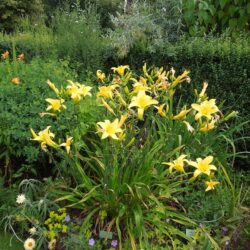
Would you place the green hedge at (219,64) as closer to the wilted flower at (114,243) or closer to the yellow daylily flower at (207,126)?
the yellow daylily flower at (207,126)

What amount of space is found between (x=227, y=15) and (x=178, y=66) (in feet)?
3.83

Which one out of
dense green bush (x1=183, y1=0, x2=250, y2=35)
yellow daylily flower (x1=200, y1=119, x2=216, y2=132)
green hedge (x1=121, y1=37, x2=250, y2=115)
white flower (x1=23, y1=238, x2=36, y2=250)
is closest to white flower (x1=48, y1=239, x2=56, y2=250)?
white flower (x1=23, y1=238, x2=36, y2=250)

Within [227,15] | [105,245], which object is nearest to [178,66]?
[227,15]

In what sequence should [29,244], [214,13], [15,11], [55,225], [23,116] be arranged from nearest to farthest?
[29,244], [55,225], [23,116], [214,13], [15,11]

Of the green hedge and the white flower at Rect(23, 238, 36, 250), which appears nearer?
the white flower at Rect(23, 238, 36, 250)

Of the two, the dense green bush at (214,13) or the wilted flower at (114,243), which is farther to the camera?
the dense green bush at (214,13)

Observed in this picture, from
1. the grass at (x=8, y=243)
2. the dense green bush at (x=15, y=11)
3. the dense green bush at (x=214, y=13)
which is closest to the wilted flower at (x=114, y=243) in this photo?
the grass at (x=8, y=243)

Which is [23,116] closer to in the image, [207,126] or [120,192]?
[120,192]

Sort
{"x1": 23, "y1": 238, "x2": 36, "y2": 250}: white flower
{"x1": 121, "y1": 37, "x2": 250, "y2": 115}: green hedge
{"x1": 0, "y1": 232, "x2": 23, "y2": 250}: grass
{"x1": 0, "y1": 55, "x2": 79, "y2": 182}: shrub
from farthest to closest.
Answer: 1. {"x1": 121, "y1": 37, "x2": 250, "y2": 115}: green hedge
2. {"x1": 0, "y1": 55, "x2": 79, "y2": 182}: shrub
3. {"x1": 0, "y1": 232, "x2": 23, "y2": 250}: grass
4. {"x1": 23, "y1": 238, "x2": 36, "y2": 250}: white flower

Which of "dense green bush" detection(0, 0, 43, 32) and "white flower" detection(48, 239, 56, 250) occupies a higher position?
"white flower" detection(48, 239, 56, 250)

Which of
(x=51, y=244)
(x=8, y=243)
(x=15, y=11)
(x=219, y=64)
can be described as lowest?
(x=15, y=11)

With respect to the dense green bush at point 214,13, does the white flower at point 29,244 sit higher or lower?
lower

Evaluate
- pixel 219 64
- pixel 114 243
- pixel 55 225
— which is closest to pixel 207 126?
pixel 114 243

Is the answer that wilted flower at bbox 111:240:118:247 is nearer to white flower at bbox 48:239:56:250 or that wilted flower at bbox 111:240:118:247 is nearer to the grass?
white flower at bbox 48:239:56:250
